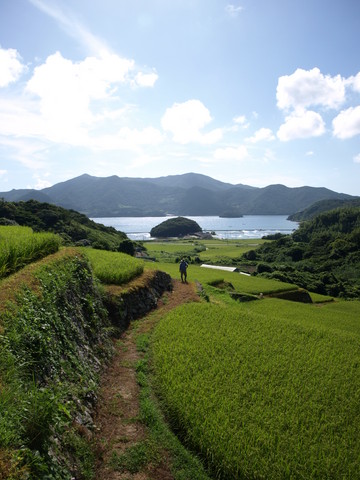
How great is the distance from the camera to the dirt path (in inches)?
256

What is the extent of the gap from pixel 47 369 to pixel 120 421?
101 inches

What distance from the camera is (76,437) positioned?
664 cm

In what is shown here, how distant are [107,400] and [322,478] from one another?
595 centimetres

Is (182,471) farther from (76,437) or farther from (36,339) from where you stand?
(36,339)

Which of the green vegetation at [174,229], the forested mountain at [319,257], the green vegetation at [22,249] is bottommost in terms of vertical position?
the forested mountain at [319,257]

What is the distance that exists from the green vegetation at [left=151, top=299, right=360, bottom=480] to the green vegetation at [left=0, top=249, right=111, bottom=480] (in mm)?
2632

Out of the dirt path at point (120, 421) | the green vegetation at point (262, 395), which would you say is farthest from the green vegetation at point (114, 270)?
the dirt path at point (120, 421)

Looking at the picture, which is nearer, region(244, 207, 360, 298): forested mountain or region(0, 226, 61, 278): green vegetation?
region(0, 226, 61, 278): green vegetation

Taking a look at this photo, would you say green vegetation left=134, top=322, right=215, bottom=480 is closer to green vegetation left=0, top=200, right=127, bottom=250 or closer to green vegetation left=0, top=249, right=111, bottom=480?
green vegetation left=0, top=249, right=111, bottom=480

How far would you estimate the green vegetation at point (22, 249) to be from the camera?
10.3 metres

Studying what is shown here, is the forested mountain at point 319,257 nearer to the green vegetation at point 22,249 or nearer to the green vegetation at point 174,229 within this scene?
the green vegetation at point 22,249

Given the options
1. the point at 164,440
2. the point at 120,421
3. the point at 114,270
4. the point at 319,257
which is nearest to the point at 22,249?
the point at 114,270

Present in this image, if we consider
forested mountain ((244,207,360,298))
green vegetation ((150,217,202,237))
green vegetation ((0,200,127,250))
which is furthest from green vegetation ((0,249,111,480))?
green vegetation ((150,217,202,237))

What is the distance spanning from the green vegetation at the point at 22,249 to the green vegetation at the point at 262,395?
20.8 feet
